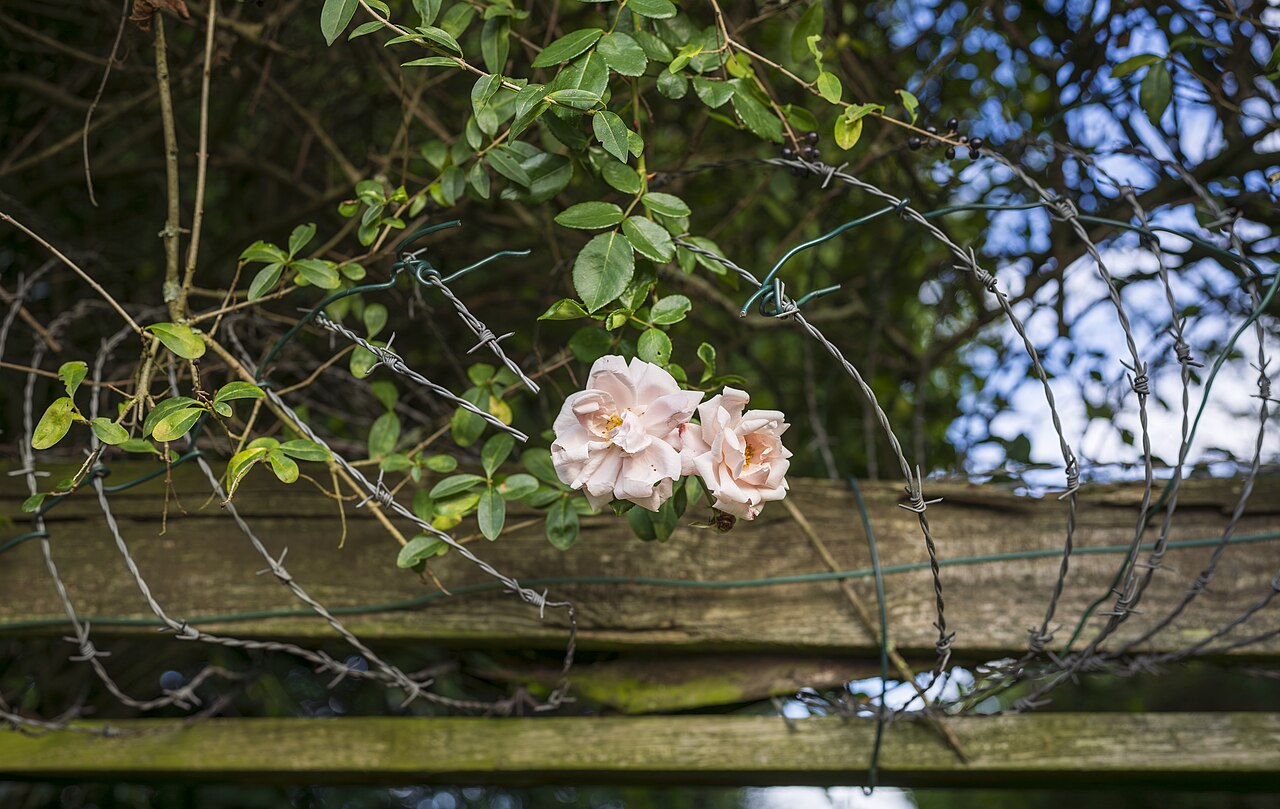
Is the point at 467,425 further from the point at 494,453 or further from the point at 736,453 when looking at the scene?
the point at 736,453

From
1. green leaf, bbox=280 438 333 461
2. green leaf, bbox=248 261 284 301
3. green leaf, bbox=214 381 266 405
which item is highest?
green leaf, bbox=248 261 284 301

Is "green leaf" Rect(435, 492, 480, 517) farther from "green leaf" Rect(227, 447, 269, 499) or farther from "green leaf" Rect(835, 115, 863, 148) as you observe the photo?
"green leaf" Rect(835, 115, 863, 148)

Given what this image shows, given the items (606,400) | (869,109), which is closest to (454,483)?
(606,400)

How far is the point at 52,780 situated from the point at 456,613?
1.82ft

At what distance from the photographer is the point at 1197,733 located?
3.88 ft

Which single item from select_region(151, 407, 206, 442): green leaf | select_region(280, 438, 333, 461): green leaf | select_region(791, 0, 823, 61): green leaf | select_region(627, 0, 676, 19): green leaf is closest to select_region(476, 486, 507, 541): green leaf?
select_region(280, 438, 333, 461): green leaf

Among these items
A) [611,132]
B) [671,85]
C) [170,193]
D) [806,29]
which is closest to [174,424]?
[170,193]

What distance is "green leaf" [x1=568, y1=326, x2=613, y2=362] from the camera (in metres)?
0.98

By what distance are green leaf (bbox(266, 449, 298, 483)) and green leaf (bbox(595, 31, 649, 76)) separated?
0.46 meters

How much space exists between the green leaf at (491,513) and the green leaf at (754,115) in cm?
46

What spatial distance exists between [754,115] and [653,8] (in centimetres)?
16

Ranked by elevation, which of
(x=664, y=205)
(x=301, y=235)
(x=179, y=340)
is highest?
(x=664, y=205)

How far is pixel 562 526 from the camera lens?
0.98 metres

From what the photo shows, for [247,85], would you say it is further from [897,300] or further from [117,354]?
[897,300]
